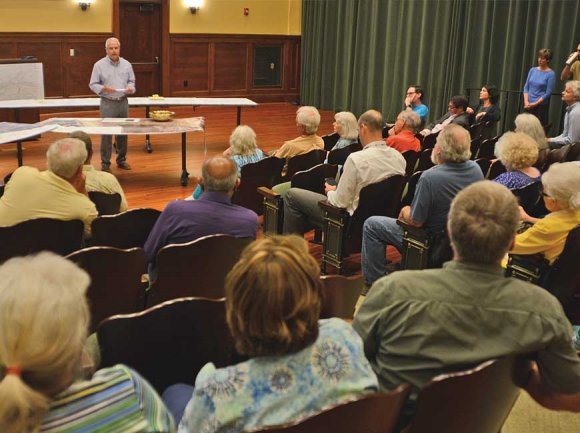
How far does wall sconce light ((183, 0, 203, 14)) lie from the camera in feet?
43.2

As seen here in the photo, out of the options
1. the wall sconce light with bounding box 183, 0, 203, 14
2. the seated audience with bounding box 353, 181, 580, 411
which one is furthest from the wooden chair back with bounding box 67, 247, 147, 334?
the wall sconce light with bounding box 183, 0, 203, 14

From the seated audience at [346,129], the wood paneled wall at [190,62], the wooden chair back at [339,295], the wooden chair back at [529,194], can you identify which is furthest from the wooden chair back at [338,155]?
the wood paneled wall at [190,62]

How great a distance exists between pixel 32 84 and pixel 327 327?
8.82 meters

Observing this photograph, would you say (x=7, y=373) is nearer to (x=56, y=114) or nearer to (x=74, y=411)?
(x=74, y=411)

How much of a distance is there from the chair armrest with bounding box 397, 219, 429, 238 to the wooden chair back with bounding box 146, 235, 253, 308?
1357 millimetres

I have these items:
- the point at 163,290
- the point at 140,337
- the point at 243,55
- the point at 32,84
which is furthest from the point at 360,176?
the point at 243,55

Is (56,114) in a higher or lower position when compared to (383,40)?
lower

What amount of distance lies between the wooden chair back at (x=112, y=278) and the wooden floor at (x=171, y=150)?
2359 millimetres

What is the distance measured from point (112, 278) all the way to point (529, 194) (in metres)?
2.71

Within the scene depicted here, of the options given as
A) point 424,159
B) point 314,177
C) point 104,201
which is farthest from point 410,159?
point 104,201

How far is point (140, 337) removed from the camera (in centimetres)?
211

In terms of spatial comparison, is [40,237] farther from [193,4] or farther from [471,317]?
[193,4]

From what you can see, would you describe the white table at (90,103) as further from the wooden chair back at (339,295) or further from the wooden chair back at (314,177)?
the wooden chair back at (339,295)

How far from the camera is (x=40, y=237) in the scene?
3.28 m
